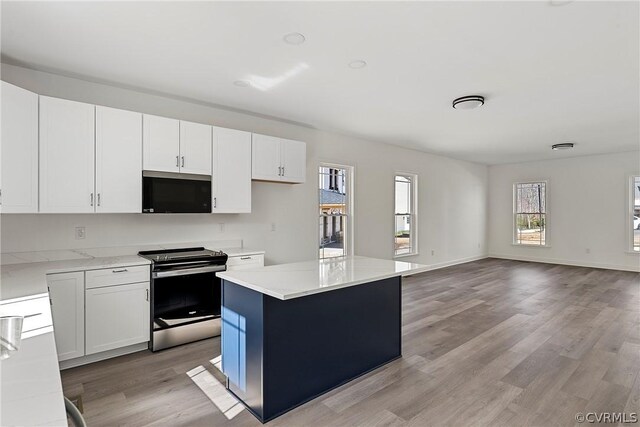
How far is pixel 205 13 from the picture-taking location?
2283mm

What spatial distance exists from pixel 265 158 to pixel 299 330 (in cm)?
247

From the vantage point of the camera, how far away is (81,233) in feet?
11.1

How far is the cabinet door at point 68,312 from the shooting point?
9.15 feet

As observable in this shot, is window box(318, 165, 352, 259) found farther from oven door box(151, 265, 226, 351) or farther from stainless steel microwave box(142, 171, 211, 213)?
oven door box(151, 265, 226, 351)

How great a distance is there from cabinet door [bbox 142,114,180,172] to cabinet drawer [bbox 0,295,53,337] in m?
1.73

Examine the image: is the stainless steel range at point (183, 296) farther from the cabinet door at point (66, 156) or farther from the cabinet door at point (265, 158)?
the cabinet door at point (265, 158)

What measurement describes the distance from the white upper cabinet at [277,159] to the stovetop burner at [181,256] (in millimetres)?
1111

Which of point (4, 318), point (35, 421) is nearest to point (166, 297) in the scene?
point (4, 318)

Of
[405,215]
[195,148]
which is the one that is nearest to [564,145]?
[405,215]

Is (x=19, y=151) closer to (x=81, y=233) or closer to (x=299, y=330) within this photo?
(x=81, y=233)

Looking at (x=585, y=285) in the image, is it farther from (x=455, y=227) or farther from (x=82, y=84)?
(x=82, y=84)

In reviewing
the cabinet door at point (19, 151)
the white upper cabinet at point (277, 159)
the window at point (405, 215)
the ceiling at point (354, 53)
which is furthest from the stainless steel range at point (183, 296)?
the window at point (405, 215)

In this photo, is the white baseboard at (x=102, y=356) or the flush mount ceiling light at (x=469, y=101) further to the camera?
the flush mount ceiling light at (x=469, y=101)

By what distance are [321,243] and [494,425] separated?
12.0ft
